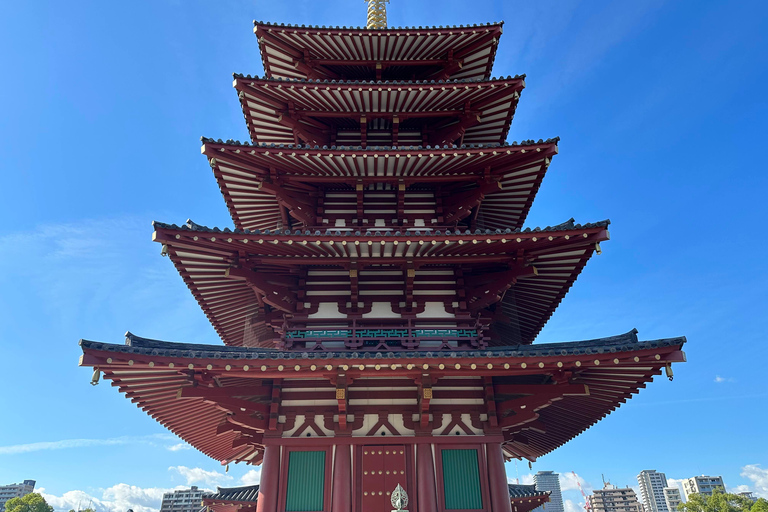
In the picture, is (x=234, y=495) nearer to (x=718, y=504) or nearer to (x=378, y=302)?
(x=378, y=302)

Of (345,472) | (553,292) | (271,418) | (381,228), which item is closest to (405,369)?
(345,472)

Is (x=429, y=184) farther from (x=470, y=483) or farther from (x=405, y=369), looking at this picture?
(x=470, y=483)

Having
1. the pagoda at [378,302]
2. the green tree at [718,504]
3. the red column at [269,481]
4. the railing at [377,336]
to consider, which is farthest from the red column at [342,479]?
the green tree at [718,504]

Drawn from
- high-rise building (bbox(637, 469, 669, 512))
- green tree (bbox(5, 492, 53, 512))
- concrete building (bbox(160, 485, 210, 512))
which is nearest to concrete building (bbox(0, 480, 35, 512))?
concrete building (bbox(160, 485, 210, 512))

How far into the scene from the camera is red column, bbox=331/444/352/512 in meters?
10.8

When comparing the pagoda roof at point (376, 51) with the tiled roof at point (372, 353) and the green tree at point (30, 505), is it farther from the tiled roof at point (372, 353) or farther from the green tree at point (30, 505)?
the green tree at point (30, 505)

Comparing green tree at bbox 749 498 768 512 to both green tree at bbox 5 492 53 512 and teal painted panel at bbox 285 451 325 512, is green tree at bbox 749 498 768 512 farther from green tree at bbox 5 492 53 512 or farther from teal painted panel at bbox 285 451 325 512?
green tree at bbox 5 492 53 512

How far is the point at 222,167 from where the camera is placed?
14000 mm

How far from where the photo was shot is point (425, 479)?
439 inches

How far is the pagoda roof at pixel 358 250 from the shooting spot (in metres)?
11.8

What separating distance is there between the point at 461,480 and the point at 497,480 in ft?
Result: 2.74

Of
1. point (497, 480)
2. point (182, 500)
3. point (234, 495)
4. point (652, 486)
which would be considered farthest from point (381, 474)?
point (652, 486)

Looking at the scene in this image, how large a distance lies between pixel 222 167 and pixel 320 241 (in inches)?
175

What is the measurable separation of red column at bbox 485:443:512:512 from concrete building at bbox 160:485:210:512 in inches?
4130
